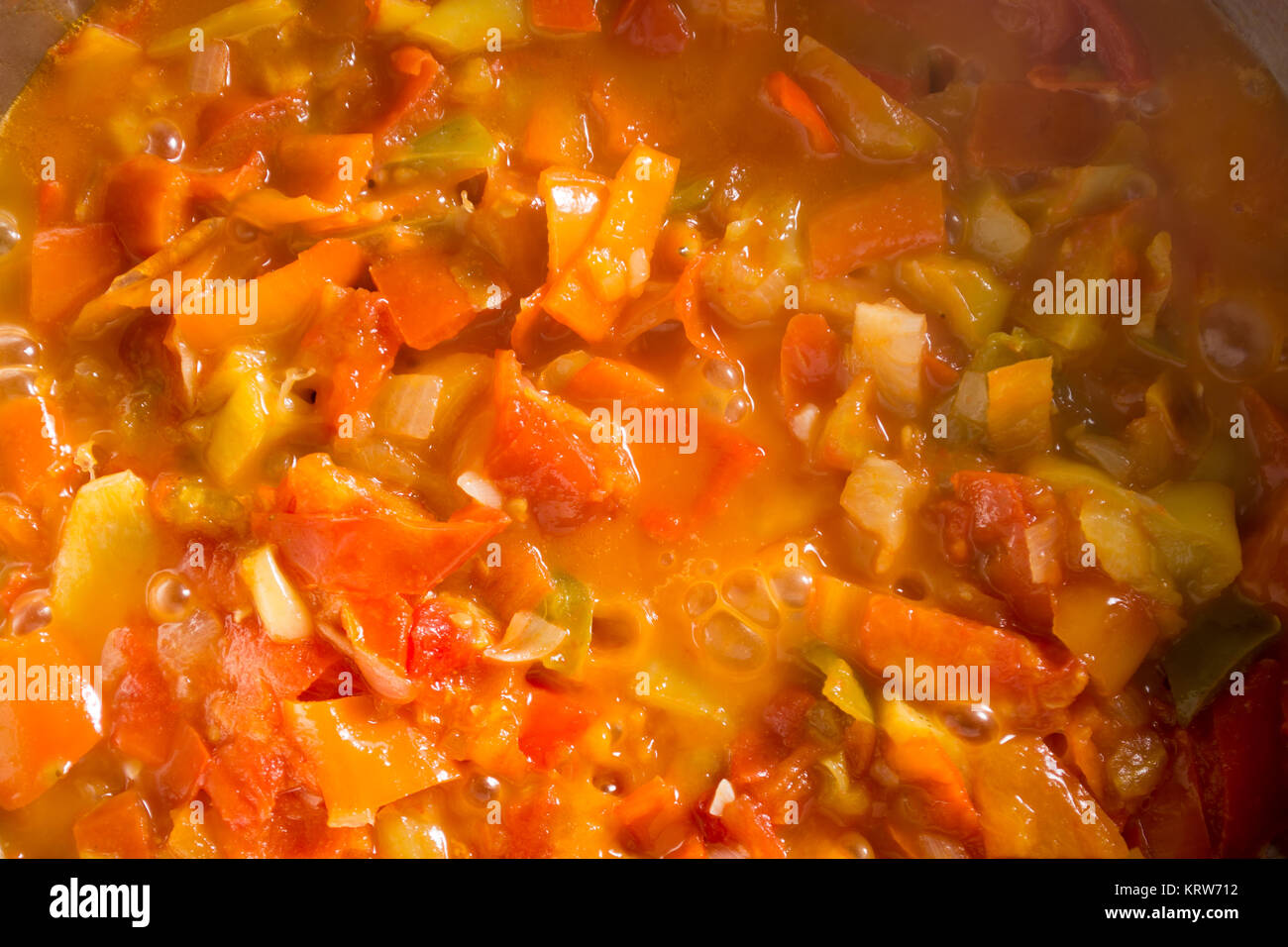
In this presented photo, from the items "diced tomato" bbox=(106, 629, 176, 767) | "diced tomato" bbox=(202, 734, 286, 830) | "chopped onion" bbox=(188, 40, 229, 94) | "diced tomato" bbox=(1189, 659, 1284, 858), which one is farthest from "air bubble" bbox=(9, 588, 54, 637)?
"diced tomato" bbox=(1189, 659, 1284, 858)

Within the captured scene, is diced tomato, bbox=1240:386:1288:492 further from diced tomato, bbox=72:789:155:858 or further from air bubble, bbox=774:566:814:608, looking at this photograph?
diced tomato, bbox=72:789:155:858

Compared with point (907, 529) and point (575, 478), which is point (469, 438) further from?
point (907, 529)

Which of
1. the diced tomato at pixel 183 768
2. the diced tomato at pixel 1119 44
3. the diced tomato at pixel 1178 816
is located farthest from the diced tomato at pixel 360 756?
the diced tomato at pixel 1119 44

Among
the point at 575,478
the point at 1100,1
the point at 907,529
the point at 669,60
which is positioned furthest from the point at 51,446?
the point at 1100,1

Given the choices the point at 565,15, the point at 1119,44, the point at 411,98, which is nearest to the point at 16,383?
the point at 411,98

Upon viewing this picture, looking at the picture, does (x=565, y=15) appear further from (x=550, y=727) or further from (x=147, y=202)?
(x=550, y=727)

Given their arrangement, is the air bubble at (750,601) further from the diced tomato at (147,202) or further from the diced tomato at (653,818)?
the diced tomato at (147,202)
